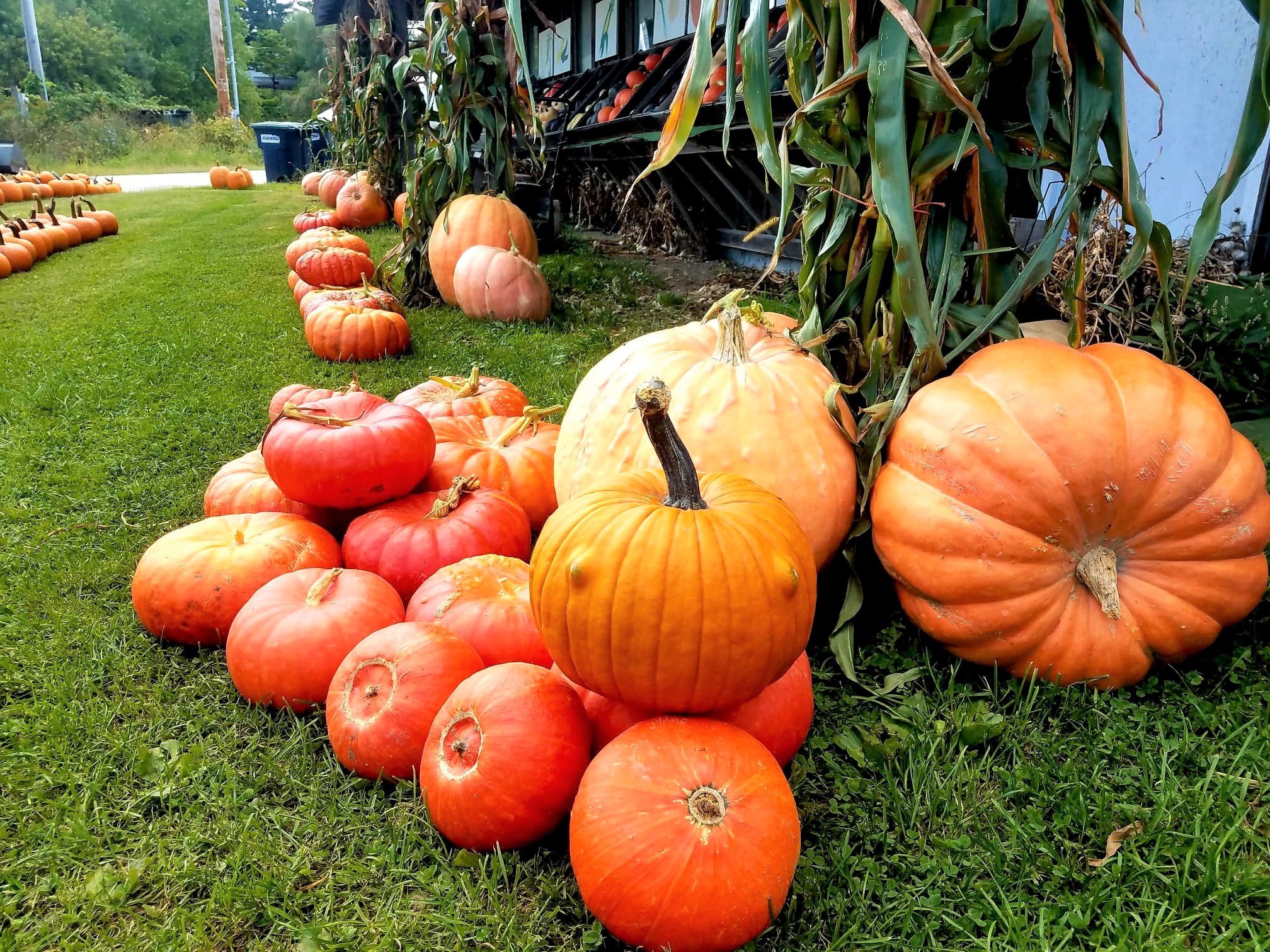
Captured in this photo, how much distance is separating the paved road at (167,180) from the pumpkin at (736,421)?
19.4m

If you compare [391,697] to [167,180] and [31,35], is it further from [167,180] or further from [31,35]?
[31,35]

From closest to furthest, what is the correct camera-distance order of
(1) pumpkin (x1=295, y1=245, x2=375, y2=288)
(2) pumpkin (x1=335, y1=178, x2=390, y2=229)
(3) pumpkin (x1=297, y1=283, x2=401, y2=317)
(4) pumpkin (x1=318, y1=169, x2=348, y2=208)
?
1. (3) pumpkin (x1=297, y1=283, x2=401, y2=317)
2. (1) pumpkin (x1=295, y1=245, x2=375, y2=288)
3. (2) pumpkin (x1=335, y1=178, x2=390, y2=229)
4. (4) pumpkin (x1=318, y1=169, x2=348, y2=208)

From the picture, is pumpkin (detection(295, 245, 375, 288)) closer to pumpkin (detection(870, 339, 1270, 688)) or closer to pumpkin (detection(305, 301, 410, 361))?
pumpkin (detection(305, 301, 410, 361))

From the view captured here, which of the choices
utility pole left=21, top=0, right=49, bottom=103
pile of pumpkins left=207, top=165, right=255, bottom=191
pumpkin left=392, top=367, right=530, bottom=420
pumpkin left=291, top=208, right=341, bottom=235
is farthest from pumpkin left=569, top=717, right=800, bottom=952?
utility pole left=21, top=0, right=49, bottom=103

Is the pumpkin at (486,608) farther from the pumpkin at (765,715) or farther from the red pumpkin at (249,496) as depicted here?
the red pumpkin at (249,496)

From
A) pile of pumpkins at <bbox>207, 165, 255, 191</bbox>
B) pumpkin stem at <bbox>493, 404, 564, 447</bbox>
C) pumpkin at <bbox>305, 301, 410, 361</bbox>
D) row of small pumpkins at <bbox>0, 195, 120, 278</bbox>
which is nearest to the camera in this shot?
pumpkin stem at <bbox>493, 404, 564, 447</bbox>

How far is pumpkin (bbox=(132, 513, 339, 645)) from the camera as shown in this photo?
2.22m

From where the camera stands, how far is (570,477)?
230 cm

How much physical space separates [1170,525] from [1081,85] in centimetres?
104

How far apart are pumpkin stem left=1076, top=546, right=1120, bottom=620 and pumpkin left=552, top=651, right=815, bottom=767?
0.70 m

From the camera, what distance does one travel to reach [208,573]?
7.31ft

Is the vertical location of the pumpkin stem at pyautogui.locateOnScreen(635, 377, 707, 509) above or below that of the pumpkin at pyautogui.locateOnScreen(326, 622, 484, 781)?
above

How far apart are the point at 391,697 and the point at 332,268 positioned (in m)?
5.23

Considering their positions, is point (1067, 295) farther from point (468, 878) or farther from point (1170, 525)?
point (468, 878)
